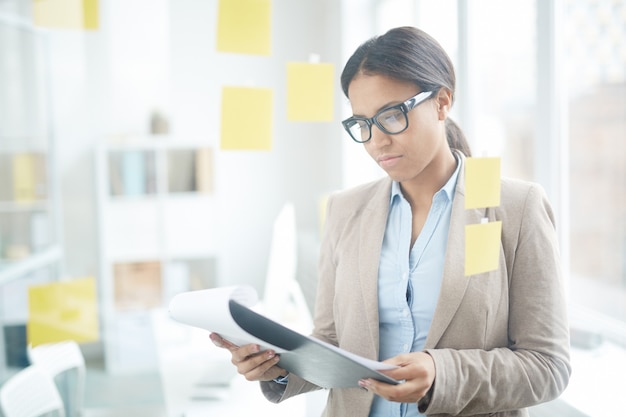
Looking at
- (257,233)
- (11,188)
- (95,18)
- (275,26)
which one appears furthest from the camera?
(257,233)

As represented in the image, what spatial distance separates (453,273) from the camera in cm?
103

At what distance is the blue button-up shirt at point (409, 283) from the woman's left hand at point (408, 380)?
0.43 ft

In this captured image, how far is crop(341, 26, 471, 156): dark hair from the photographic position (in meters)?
1.03

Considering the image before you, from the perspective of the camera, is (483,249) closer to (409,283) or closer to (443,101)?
(409,283)

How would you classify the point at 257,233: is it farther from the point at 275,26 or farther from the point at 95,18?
the point at 95,18

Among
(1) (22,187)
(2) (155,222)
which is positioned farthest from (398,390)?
(2) (155,222)

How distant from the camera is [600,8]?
1.59 m

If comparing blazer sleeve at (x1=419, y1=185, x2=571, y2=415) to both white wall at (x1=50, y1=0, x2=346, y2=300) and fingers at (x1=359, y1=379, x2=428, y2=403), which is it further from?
white wall at (x1=50, y1=0, x2=346, y2=300)

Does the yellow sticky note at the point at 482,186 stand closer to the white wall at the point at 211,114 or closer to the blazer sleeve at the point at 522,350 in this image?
the blazer sleeve at the point at 522,350

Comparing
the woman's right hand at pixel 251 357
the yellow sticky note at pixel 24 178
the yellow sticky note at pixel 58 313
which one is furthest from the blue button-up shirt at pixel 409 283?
the yellow sticky note at pixel 24 178

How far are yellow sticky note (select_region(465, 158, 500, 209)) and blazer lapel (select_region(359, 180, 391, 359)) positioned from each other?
165mm

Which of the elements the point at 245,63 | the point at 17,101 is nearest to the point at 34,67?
the point at 17,101

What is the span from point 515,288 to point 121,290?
272 centimetres

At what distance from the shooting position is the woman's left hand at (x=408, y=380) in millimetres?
887
